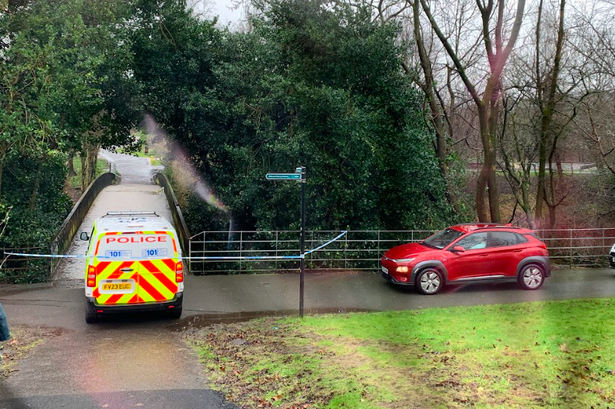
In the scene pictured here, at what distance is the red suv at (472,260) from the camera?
40.4 ft

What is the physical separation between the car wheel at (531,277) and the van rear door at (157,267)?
7.96m

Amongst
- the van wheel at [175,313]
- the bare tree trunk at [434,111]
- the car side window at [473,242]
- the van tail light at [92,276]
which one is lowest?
the van wheel at [175,313]

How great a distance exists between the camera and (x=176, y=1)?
18875 mm

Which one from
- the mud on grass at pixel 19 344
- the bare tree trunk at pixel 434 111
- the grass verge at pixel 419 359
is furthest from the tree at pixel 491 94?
the mud on grass at pixel 19 344

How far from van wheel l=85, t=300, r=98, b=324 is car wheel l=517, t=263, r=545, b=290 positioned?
9.24m

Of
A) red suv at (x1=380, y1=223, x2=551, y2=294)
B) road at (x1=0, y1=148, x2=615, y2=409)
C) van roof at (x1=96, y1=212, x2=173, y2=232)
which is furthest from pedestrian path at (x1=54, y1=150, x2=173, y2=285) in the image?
red suv at (x1=380, y1=223, x2=551, y2=294)

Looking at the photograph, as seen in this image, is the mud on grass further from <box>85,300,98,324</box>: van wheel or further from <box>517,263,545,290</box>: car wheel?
<box>517,263,545,290</box>: car wheel

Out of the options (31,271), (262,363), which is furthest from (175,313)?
(31,271)

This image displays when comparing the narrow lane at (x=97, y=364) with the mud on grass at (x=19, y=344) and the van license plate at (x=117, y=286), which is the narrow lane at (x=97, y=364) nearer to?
the mud on grass at (x=19, y=344)

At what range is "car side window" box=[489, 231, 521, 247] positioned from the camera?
41.9 feet

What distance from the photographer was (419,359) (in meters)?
7.21

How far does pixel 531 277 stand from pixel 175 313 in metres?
8.17

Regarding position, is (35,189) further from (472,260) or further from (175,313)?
(472,260)

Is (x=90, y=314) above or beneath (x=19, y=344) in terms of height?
above
